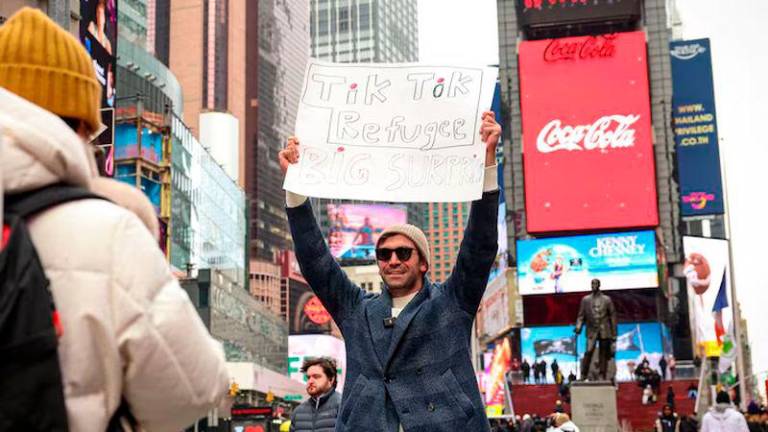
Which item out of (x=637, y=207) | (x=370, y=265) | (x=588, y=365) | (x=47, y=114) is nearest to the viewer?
→ (x=47, y=114)

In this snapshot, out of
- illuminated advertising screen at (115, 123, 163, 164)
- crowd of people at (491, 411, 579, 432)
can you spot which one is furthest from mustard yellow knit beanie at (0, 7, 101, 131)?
illuminated advertising screen at (115, 123, 163, 164)

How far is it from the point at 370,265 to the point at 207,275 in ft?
298

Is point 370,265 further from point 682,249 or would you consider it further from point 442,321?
point 442,321

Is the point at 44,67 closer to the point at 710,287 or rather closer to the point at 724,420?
the point at 724,420

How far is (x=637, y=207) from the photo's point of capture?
6319 cm

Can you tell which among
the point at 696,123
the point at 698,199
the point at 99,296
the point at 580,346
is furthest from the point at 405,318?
the point at 696,123

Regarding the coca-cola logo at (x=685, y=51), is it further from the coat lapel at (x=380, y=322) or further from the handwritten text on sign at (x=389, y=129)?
the coat lapel at (x=380, y=322)

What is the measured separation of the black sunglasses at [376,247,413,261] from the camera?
5055mm

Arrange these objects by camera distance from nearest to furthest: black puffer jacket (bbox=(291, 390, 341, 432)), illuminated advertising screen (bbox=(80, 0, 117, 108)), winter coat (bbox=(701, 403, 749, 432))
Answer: black puffer jacket (bbox=(291, 390, 341, 432)), winter coat (bbox=(701, 403, 749, 432)), illuminated advertising screen (bbox=(80, 0, 117, 108))

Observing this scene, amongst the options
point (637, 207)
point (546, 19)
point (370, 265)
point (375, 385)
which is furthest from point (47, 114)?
point (370, 265)

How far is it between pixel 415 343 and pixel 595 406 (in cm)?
1685

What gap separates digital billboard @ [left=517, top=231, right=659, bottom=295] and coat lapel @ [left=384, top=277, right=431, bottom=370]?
59.1 metres

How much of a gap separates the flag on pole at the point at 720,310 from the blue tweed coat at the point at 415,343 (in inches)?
2482

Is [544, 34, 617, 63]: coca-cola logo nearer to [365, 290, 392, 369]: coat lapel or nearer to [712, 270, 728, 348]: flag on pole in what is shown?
[712, 270, 728, 348]: flag on pole
